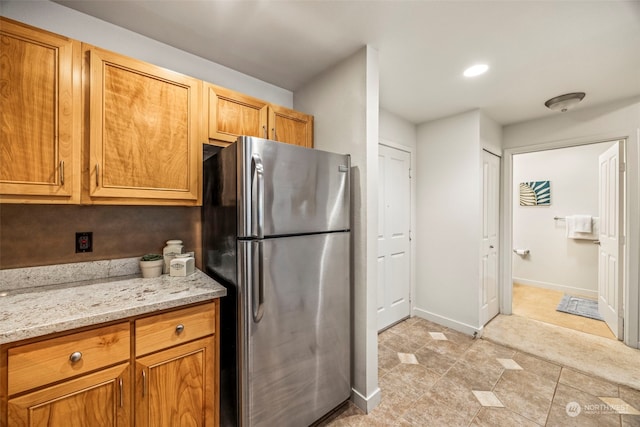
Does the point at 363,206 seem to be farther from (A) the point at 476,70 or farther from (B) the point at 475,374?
(B) the point at 475,374

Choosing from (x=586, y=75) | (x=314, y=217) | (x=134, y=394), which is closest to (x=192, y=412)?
(x=134, y=394)

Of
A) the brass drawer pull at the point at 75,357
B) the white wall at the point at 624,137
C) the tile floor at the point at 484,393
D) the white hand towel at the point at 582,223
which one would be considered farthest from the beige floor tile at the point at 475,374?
the white hand towel at the point at 582,223

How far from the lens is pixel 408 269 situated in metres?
3.19

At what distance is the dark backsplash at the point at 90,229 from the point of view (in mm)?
1355

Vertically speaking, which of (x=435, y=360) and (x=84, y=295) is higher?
(x=84, y=295)

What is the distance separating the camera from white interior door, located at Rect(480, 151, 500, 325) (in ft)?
9.46

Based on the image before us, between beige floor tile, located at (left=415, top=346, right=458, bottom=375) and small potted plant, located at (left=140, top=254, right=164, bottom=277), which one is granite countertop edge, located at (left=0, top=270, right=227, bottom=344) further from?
beige floor tile, located at (left=415, top=346, right=458, bottom=375)

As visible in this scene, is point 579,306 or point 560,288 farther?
point 560,288

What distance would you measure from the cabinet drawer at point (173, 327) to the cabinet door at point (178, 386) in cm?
4

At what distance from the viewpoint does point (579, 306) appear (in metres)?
3.54

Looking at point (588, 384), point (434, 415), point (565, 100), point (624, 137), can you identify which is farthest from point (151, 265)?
point (624, 137)

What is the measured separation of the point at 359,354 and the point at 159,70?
7.21 feet

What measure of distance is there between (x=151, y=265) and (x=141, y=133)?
79 centimetres

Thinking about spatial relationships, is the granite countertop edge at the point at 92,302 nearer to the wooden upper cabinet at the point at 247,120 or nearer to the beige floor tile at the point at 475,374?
the wooden upper cabinet at the point at 247,120
